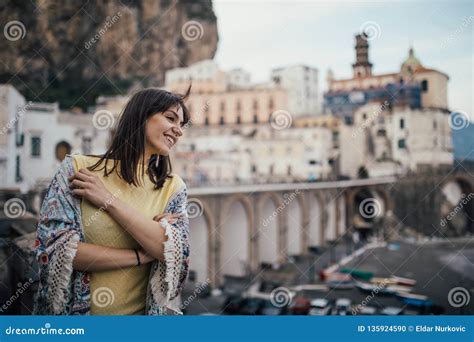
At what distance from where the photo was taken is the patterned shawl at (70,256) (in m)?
1.03

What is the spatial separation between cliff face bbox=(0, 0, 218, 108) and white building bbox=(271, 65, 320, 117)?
1.43 metres

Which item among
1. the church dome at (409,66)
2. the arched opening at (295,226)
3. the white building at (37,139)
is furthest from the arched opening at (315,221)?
the white building at (37,139)

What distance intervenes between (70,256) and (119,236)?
120 mm

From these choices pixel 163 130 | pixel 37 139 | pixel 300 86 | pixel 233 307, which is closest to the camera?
pixel 163 130

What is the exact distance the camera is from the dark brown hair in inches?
43.3

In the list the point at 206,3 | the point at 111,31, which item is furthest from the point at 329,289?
the point at 111,31

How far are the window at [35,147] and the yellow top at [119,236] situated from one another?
18.9 ft

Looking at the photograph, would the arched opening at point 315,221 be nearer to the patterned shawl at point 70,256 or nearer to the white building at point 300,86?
the white building at point 300,86

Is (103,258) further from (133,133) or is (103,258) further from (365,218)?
(365,218)

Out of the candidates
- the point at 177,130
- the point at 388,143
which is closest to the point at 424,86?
the point at 388,143

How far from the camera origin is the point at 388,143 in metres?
8.52

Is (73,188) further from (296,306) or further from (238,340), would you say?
(296,306)

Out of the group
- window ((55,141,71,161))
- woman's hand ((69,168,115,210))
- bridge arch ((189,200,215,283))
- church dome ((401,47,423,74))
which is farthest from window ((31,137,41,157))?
woman's hand ((69,168,115,210))

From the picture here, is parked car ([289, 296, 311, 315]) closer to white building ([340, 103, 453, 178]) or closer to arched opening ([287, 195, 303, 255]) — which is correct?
white building ([340, 103, 453, 178])
